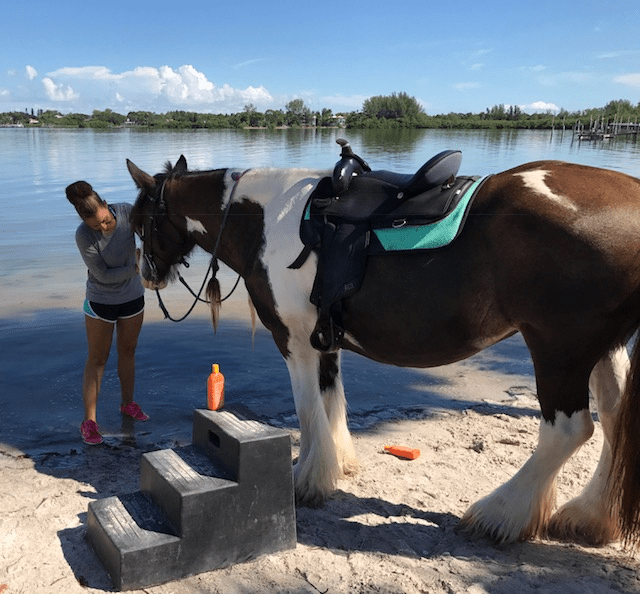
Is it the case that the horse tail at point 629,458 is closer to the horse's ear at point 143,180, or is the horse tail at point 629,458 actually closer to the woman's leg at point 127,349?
the horse's ear at point 143,180

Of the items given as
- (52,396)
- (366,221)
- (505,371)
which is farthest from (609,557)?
(52,396)

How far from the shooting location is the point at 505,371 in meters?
6.52

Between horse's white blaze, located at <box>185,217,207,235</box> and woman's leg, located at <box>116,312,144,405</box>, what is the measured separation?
956 millimetres

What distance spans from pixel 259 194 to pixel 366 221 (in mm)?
861

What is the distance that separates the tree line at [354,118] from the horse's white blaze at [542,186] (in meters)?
112

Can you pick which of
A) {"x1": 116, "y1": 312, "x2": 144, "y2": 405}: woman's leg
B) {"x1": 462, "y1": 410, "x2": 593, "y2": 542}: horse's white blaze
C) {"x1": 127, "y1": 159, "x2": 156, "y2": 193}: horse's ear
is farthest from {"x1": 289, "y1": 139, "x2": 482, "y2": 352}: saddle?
{"x1": 116, "y1": 312, "x2": 144, "y2": 405}: woman's leg

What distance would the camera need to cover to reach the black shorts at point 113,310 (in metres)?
4.50

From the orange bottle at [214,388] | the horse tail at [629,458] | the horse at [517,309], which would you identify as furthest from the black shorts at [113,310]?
the horse tail at [629,458]

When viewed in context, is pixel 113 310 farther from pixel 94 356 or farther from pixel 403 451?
pixel 403 451

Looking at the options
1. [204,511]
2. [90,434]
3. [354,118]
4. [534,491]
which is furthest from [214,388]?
[354,118]

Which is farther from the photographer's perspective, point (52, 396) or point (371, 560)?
point (52, 396)

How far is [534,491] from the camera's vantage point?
3.07m

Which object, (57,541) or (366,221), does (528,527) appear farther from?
(57,541)

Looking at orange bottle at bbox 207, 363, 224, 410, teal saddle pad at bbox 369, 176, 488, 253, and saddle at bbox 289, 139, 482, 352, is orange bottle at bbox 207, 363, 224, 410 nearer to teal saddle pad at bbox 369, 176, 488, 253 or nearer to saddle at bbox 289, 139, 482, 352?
saddle at bbox 289, 139, 482, 352
